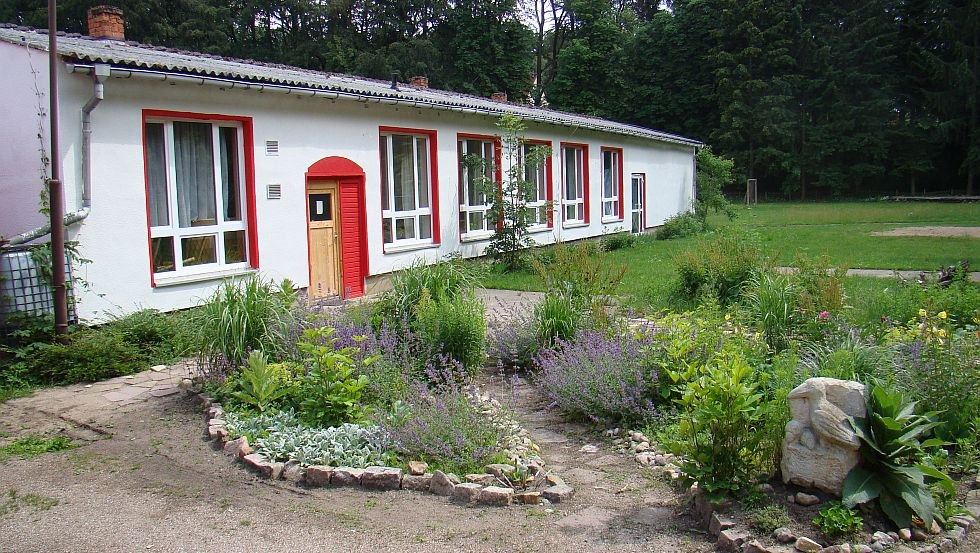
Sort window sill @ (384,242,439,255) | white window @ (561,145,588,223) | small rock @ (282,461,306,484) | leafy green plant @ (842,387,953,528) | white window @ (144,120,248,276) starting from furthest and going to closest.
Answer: white window @ (561,145,588,223)
window sill @ (384,242,439,255)
white window @ (144,120,248,276)
small rock @ (282,461,306,484)
leafy green plant @ (842,387,953,528)

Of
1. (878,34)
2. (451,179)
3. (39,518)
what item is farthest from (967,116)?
(39,518)

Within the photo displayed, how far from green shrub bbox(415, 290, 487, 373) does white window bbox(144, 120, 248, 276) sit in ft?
15.8

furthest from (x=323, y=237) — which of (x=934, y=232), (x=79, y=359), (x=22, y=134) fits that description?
(x=934, y=232)

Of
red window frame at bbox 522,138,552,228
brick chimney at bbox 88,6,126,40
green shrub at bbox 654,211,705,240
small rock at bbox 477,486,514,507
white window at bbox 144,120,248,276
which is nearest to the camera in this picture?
small rock at bbox 477,486,514,507

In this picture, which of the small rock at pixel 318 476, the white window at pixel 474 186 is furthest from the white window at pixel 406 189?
the small rock at pixel 318 476

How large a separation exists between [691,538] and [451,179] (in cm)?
1284

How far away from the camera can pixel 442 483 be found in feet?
16.5

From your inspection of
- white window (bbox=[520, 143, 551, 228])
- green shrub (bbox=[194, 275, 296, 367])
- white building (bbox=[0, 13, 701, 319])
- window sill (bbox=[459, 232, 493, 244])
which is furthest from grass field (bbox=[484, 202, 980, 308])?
green shrub (bbox=[194, 275, 296, 367])

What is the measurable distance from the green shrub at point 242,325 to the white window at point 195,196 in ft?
12.4

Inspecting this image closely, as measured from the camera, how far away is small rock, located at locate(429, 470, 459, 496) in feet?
16.4

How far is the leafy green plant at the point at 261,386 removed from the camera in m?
6.41

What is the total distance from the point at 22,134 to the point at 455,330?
21.2 ft

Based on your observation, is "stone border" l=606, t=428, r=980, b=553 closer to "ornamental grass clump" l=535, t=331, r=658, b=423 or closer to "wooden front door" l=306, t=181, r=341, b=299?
"ornamental grass clump" l=535, t=331, r=658, b=423

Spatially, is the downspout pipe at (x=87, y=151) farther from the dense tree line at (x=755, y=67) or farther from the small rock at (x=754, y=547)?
the dense tree line at (x=755, y=67)
